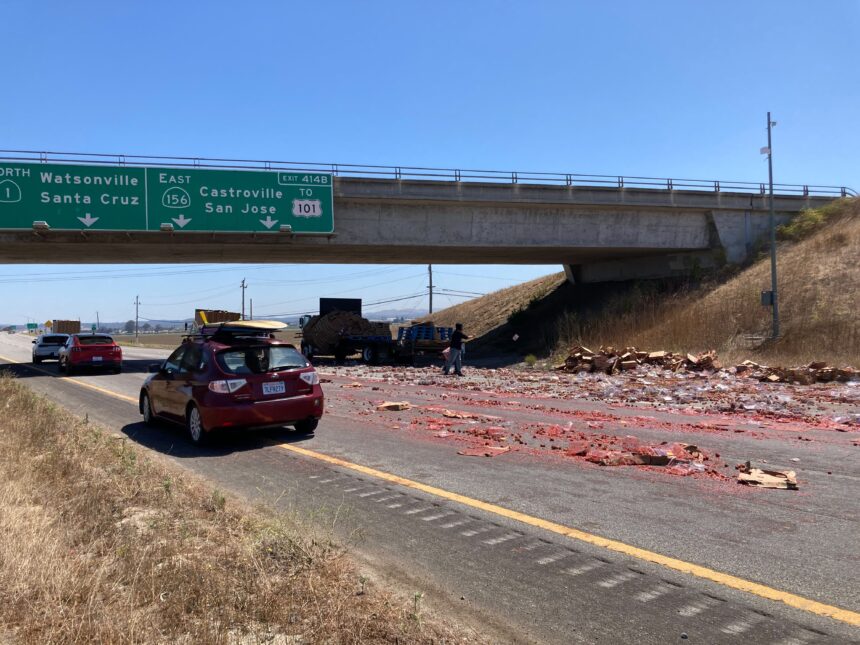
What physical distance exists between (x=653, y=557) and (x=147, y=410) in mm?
9479

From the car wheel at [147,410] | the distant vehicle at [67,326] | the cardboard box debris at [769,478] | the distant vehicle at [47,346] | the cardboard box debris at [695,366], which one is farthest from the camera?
the distant vehicle at [67,326]

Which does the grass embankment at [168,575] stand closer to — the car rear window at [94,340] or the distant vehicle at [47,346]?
the car rear window at [94,340]

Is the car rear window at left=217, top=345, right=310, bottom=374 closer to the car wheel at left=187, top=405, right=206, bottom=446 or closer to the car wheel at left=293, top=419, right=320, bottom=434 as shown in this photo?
the car wheel at left=187, top=405, right=206, bottom=446

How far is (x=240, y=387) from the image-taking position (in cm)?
904

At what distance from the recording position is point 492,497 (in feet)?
20.7

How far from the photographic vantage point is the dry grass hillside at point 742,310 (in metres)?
22.5

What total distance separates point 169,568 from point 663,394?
1337 cm

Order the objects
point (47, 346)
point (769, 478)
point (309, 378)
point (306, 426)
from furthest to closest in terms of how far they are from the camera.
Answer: point (47, 346) → point (306, 426) → point (309, 378) → point (769, 478)

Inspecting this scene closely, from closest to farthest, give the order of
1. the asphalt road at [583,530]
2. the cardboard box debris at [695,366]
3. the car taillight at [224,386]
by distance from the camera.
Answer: the asphalt road at [583,530], the car taillight at [224,386], the cardboard box debris at [695,366]

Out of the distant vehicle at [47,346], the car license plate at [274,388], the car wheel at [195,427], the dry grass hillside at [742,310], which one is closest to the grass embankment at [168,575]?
the car wheel at [195,427]

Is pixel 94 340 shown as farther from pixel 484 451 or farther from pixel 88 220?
pixel 484 451

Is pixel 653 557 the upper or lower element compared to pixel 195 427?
lower

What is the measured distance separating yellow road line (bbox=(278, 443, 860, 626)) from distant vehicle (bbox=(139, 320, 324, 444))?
2607mm

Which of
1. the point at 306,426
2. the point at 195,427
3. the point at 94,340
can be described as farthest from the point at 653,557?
the point at 94,340
